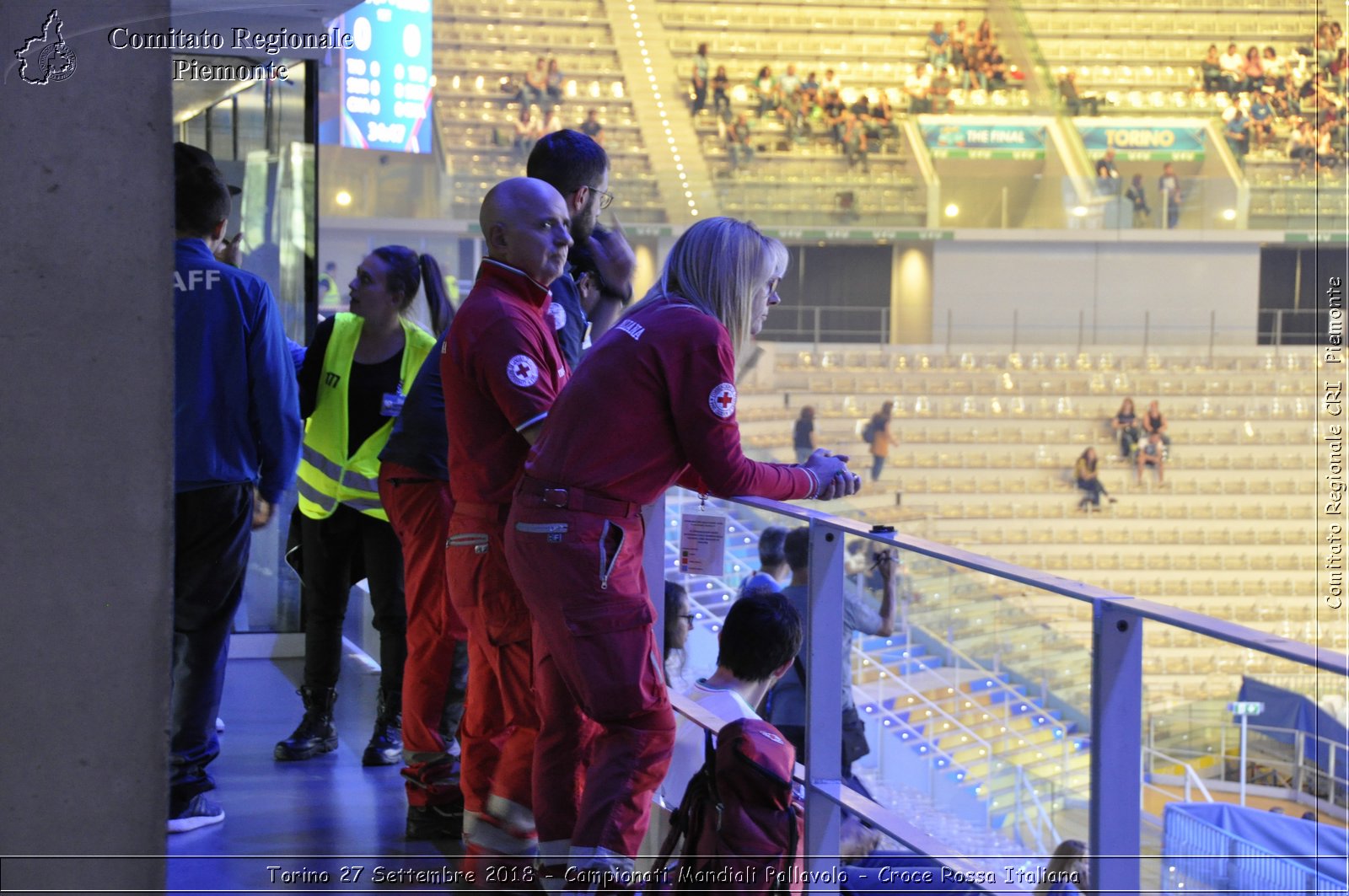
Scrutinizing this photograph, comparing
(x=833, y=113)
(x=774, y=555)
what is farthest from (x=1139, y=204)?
(x=774, y=555)

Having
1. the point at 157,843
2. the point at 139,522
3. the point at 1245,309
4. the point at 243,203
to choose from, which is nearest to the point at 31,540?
the point at 139,522

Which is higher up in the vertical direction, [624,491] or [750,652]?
[624,491]

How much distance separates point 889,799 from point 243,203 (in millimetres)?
4015

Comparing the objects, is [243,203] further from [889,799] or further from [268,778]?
[889,799]

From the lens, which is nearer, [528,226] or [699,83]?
[528,226]

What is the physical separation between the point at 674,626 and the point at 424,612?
0.66m

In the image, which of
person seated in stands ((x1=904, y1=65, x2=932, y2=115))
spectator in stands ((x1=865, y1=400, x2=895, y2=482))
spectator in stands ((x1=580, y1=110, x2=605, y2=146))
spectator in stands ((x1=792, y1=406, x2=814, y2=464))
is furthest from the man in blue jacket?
person seated in stands ((x1=904, y1=65, x2=932, y2=115))

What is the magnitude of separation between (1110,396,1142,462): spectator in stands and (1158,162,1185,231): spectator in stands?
4335mm

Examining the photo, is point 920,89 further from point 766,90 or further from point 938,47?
point 766,90

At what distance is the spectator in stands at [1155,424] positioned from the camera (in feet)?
50.4

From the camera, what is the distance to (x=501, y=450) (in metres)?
2.16

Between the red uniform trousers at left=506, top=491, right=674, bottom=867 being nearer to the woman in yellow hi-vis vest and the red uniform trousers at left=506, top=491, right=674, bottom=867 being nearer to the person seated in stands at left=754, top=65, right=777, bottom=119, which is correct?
the woman in yellow hi-vis vest

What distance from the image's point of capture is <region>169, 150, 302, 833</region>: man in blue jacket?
7.92ft

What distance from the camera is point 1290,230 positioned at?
1889cm
